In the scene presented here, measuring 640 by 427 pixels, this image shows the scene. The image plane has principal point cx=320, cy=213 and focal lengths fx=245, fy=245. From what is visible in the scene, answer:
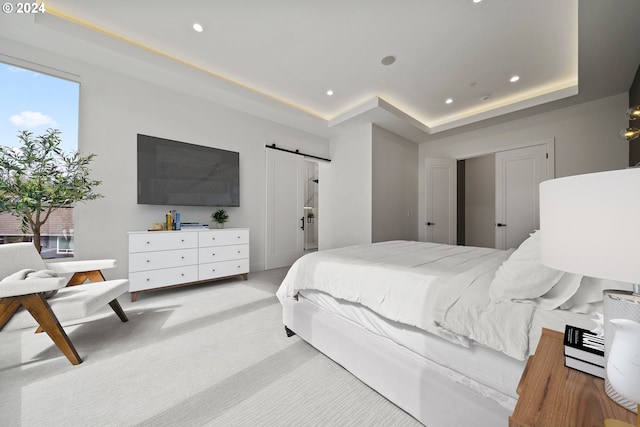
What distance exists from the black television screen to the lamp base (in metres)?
3.82

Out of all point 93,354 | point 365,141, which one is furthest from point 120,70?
point 365,141

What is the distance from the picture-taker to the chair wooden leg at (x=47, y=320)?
5.12ft

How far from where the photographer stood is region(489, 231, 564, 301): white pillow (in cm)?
99

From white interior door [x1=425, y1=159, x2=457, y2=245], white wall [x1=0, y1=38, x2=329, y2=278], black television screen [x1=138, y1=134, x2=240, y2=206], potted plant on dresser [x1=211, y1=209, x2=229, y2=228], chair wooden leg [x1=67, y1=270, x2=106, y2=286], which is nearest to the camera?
chair wooden leg [x1=67, y1=270, x2=106, y2=286]

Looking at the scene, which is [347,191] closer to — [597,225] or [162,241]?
[162,241]

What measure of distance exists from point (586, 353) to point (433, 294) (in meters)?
0.55

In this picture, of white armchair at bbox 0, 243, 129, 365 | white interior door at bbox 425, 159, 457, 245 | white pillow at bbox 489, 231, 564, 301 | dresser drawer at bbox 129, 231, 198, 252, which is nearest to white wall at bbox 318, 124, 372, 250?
white interior door at bbox 425, 159, 457, 245

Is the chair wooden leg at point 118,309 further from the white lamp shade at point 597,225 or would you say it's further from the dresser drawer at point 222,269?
the white lamp shade at point 597,225

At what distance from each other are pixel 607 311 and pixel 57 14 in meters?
4.41

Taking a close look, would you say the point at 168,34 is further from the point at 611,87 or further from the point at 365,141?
the point at 611,87

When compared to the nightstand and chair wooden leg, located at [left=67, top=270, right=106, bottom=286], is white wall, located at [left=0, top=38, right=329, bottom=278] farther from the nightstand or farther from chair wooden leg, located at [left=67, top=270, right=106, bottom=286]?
the nightstand

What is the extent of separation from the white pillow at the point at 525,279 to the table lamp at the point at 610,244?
1.43 feet

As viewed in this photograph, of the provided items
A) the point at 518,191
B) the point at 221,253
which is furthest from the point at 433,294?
the point at 518,191

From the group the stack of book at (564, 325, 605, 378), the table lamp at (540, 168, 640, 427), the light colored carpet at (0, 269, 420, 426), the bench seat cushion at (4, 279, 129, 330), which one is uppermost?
the table lamp at (540, 168, 640, 427)
